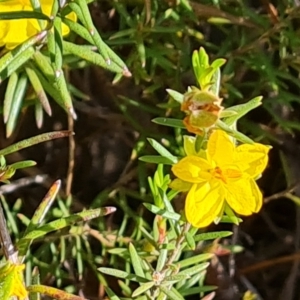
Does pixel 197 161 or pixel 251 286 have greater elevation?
pixel 197 161

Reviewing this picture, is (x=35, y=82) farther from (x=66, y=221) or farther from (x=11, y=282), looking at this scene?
(x=11, y=282)

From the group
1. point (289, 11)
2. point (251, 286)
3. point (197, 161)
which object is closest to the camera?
point (197, 161)

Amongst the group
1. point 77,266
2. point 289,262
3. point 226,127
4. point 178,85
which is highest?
point 226,127

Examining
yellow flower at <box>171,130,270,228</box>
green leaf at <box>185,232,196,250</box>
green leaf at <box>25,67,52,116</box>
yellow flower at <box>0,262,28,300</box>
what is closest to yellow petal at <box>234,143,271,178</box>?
yellow flower at <box>171,130,270,228</box>

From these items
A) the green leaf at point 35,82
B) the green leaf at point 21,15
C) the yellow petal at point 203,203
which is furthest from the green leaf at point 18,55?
the yellow petal at point 203,203

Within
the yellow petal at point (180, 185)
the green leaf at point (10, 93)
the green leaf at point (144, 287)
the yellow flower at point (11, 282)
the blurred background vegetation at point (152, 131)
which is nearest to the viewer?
the yellow flower at point (11, 282)

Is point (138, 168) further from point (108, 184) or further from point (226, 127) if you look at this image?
point (226, 127)

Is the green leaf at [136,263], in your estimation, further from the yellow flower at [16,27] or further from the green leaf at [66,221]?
the yellow flower at [16,27]

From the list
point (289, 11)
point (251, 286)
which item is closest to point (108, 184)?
point (251, 286)
